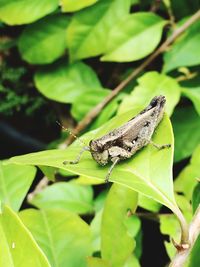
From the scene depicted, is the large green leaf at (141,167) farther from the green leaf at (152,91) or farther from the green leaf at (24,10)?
the green leaf at (24,10)

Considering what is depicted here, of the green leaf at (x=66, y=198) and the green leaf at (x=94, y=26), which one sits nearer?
the green leaf at (x=66, y=198)

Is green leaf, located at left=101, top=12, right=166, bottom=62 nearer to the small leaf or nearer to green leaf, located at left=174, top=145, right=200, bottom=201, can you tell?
green leaf, located at left=174, top=145, right=200, bottom=201

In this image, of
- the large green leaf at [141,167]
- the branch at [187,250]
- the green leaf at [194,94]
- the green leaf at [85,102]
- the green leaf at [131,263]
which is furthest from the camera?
the green leaf at [85,102]

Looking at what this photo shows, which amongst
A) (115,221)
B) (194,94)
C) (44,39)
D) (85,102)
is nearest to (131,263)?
(115,221)

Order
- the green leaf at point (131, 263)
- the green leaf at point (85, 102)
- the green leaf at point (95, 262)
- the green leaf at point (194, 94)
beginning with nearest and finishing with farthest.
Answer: the green leaf at point (95, 262)
the green leaf at point (131, 263)
the green leaf at point (194, 94)
the green leaf at point (85, 102)

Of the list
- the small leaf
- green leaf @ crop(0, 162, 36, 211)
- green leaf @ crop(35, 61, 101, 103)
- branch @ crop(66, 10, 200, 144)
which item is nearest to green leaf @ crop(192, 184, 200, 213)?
the small leaf

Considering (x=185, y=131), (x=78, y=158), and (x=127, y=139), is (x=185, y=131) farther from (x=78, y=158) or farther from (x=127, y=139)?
(x=78, y=158)

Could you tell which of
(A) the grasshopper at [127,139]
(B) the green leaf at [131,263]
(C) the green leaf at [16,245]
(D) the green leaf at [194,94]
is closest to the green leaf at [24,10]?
(D) the green leaf at [194,94]
